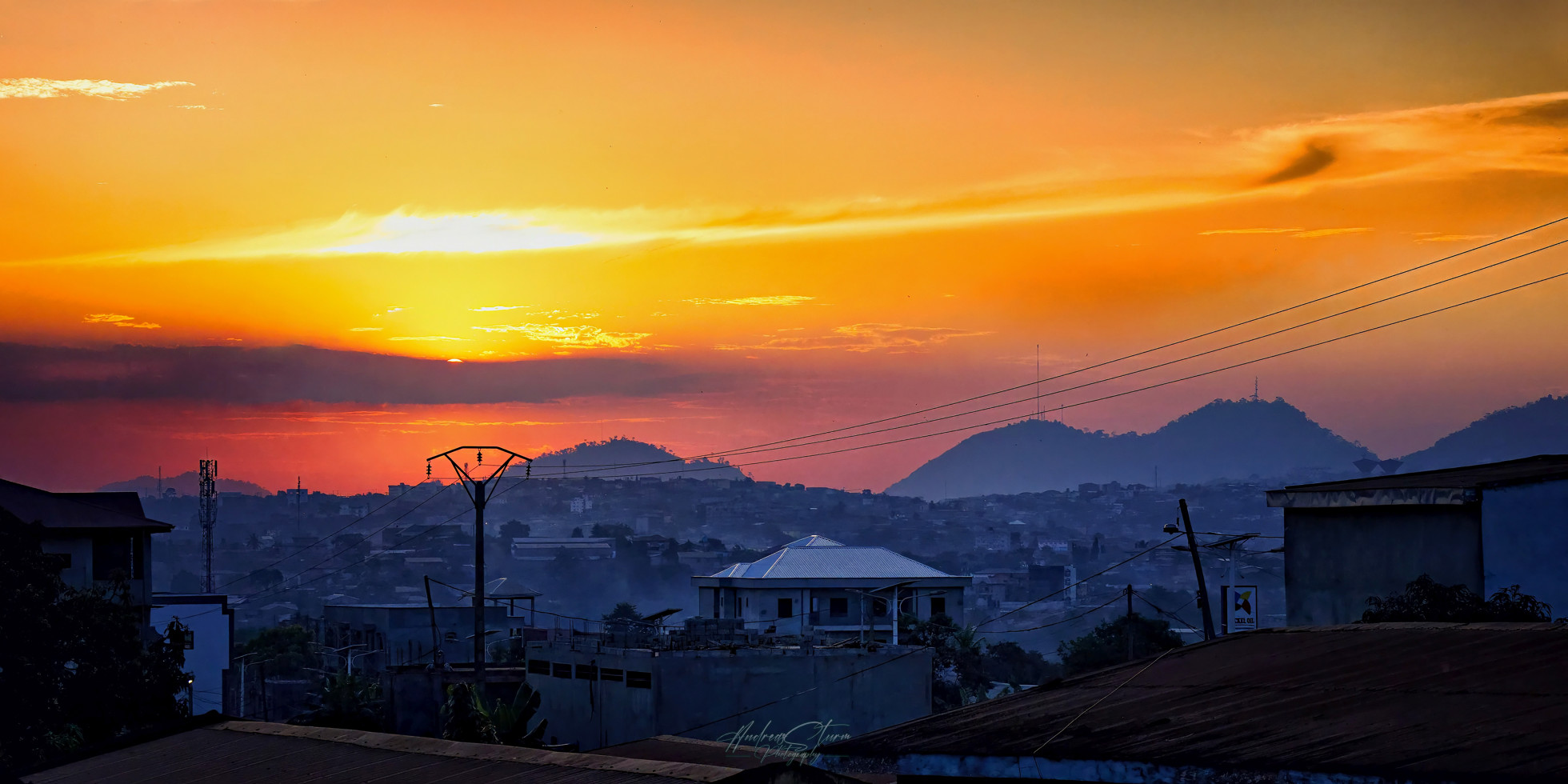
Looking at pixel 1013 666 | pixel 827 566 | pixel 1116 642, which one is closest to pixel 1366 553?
pixel 1116 642

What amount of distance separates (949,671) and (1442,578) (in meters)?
49.8

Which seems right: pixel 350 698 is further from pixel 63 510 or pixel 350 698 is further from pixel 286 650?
pixel 286 650

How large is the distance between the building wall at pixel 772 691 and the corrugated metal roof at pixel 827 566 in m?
31.8

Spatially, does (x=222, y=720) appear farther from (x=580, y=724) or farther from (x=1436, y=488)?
(x=580, y=724)

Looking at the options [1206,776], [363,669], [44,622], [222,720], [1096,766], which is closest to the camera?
[1206,776]

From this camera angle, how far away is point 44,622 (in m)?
38.4

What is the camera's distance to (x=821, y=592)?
8700cm

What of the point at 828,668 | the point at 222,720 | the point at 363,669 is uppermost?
the point at 222,720

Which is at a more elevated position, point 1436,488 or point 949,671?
point 1436,488

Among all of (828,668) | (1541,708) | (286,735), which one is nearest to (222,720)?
(286,735)

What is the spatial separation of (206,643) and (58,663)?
4311cm

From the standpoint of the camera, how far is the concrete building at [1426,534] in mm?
25312

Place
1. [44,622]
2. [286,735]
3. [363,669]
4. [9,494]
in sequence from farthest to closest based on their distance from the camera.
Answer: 1. [363,669]
2. [9,494]
3. [44,622]
4. [286,735]

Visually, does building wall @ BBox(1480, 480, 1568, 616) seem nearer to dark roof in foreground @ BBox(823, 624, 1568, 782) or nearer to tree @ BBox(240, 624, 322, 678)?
dark roof in foreground @ BBox(823, 624, 1568, 782)
